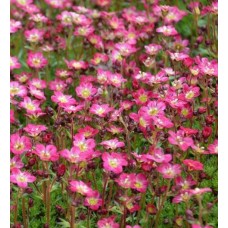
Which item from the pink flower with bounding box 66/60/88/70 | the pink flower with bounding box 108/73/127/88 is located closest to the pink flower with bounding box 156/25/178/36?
the pink flower with bounding box 66/60/88/70

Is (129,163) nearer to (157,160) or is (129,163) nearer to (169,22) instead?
(157,160)

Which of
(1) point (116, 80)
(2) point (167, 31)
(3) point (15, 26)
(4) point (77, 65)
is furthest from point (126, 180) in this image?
(3) point (15, 26)

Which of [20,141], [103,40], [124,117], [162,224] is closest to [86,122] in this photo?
[124,117]

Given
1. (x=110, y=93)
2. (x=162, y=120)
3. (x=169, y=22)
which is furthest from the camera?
(x=169, y=22)

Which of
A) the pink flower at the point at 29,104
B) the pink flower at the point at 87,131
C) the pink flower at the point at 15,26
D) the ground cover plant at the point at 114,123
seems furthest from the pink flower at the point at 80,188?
the pink flower at the point at 15,26

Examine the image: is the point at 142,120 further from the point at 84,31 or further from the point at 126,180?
the point at 84,31

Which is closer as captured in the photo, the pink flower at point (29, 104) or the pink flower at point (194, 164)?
the pink flower at point (194, 164)

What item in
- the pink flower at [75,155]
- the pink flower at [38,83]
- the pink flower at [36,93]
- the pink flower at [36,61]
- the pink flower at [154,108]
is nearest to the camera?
the pink flower at [75,155]

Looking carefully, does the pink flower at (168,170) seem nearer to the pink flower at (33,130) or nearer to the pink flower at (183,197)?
the pink flower at (183,197)
